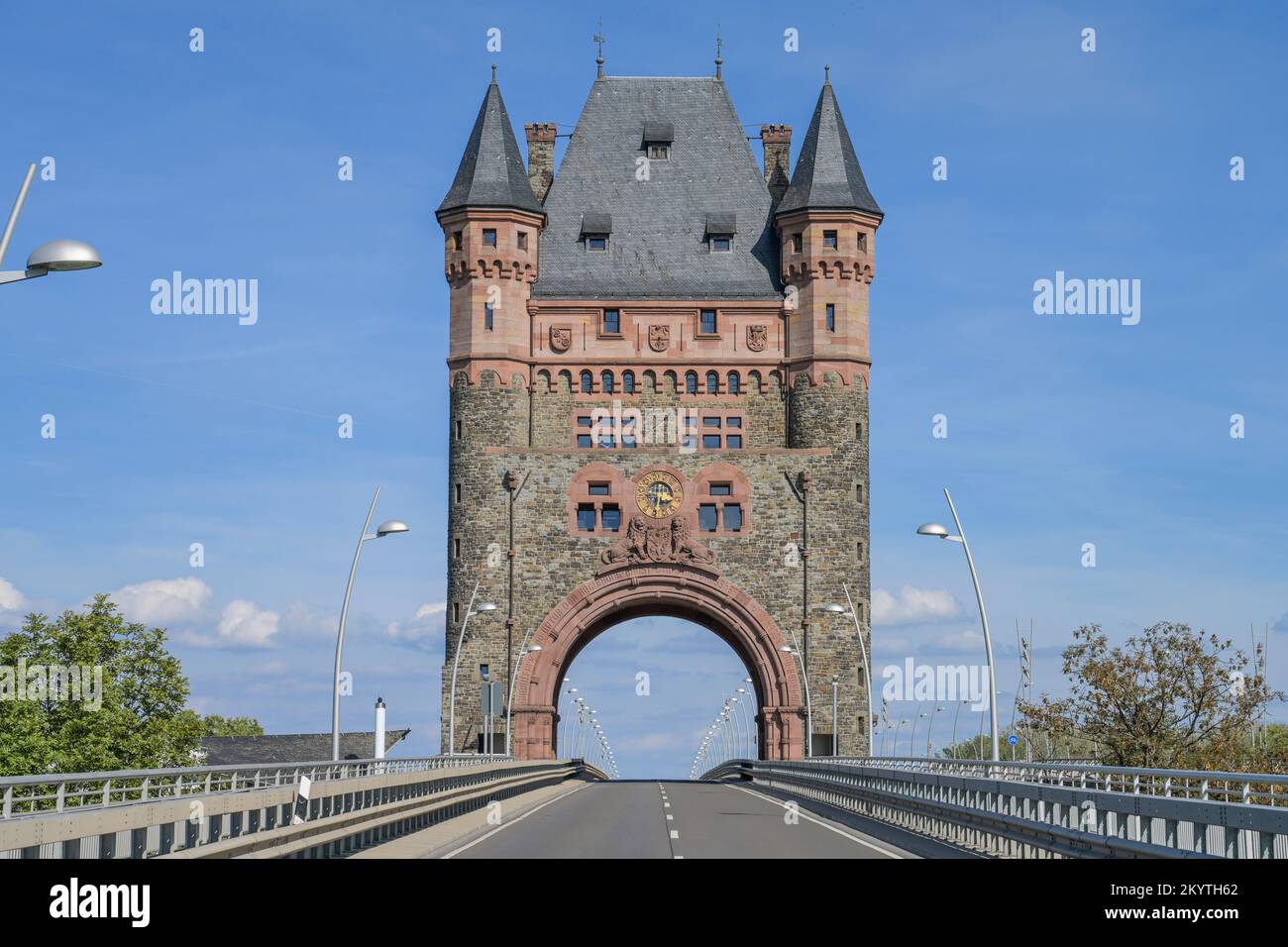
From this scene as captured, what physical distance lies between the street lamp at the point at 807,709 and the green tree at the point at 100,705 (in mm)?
27845

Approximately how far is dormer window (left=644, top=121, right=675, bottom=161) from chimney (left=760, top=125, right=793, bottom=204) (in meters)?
5.16

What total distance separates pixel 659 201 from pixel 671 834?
6470 cm

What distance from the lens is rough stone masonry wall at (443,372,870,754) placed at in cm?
8144

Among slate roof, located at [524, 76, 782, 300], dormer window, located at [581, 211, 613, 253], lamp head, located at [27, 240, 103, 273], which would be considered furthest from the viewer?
dormer window, located at [581, 211, 613, 253]

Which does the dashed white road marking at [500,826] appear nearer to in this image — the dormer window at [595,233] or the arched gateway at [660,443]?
the arched gateway at [660,443]

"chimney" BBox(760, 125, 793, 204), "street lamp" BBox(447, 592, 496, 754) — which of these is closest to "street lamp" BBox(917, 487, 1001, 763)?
"street lamp" BBox(447, 592, 496, 754)

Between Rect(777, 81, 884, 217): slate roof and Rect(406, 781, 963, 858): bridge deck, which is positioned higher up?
Rect(777, 81, 884, 217): slate roof

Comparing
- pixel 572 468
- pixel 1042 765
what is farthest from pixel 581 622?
pixel 1042 765

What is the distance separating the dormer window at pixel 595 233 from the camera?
89.2 meters

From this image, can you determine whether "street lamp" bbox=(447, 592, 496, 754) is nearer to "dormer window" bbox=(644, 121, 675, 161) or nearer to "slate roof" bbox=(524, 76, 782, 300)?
"slate roof" bbox=(524, 76, 782, 300)

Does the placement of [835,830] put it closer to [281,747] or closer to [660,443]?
[660,443]

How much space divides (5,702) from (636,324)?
Result: 33974 millimetres

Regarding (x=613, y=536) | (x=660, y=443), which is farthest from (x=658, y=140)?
(x=613, y=536)
